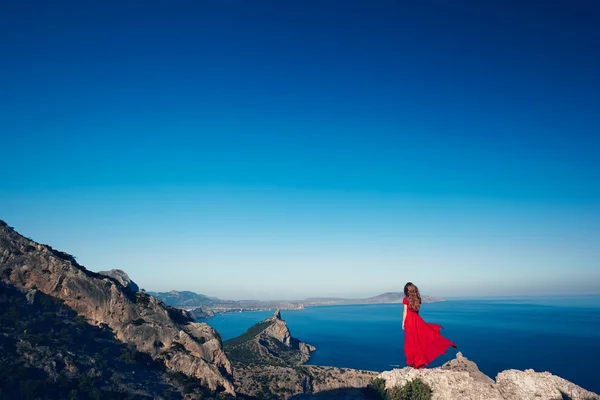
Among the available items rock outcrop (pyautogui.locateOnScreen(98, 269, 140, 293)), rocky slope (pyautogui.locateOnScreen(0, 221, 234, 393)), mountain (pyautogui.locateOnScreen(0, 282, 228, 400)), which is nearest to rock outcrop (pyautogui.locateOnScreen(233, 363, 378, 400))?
rocky slope (pyautogui.locateOnScreen(0, 221, 234, 393))

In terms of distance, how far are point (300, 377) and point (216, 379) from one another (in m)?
38.6

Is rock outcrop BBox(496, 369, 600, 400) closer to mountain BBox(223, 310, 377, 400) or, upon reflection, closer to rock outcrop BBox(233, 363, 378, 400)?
mountain BBox(223, 310, 377, 400)

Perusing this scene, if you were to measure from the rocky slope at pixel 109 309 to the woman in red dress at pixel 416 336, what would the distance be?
166 feet

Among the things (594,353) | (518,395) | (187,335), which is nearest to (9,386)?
(187,335)

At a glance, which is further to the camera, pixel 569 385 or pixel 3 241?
pixel 3 241

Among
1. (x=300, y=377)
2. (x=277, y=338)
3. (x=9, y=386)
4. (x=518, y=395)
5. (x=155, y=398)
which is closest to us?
(x=9, y=386)

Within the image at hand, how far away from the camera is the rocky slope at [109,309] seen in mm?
54656

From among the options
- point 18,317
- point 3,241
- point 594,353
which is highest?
point 3,241

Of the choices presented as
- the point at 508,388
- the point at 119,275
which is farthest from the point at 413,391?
the point at 119,275

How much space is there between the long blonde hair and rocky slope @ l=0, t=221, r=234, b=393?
52343mm

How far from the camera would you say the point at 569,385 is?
1705 inches

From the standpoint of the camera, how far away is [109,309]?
57.1 meters

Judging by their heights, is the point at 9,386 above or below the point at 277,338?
above

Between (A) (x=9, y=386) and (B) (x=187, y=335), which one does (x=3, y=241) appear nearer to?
(A) (x=9, y=386)
